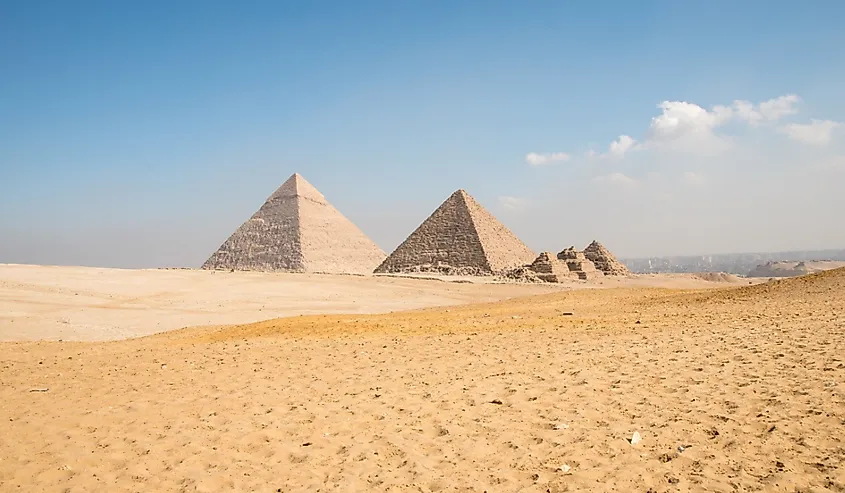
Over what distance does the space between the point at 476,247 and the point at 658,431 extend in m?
46.5

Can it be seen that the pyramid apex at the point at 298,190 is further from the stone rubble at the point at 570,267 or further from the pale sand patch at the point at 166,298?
the pale sand patch at the point at 166,298

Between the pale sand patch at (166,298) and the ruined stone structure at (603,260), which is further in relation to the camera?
the ruined stone structure at (603,260)

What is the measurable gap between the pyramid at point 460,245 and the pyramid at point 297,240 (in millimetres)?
11168

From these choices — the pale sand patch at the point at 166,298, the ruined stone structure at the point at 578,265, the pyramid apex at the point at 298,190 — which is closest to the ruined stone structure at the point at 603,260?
the ruined stone structure at the point at 578,265

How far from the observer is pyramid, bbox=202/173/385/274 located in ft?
207

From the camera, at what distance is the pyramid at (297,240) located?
207 feet

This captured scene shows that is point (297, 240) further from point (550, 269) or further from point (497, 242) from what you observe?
point (550, 269)

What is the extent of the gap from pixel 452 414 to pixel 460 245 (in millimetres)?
46961

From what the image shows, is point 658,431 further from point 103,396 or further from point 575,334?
point 103,396

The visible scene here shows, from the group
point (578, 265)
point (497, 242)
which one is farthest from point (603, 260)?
point (497, 242)

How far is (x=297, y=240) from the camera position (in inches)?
2491

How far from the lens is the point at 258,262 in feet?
213

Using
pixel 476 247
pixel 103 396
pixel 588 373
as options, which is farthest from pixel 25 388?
pixel 476 247

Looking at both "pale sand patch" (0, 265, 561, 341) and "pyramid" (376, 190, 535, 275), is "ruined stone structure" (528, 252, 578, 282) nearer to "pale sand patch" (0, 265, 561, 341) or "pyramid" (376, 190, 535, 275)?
"pyramid" (376, 190, 535, 275)
